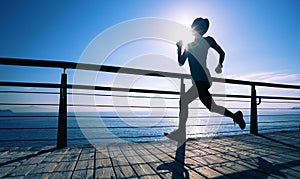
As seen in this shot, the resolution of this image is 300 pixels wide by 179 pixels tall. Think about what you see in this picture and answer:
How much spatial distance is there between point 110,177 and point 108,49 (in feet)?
10.0

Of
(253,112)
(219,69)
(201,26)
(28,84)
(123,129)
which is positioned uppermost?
(201,26)

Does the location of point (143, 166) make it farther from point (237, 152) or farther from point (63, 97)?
point (63, 97)

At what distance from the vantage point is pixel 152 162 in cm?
166

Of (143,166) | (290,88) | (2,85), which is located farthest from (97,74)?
(290,88)

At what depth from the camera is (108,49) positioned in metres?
3.89

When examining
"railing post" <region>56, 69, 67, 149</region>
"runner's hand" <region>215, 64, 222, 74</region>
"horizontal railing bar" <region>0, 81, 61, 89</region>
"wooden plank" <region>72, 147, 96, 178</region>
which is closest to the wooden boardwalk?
"wooden plank" <region>72, 147, 96, 178</region>

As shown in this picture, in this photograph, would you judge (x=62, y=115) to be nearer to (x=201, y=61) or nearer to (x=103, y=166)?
(x=103, y=166)

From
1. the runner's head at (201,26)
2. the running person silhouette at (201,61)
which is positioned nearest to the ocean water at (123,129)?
the running person silhouette at (201,61)

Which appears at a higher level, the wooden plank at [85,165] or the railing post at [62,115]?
the railing post at [62,115]

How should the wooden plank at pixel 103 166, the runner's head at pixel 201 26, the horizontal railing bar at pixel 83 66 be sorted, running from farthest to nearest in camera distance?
1. the runner's head at pixel 201 26
2. the horizontal railing bar at pixel 83 66
3. the wooden plank at pixel 103 166

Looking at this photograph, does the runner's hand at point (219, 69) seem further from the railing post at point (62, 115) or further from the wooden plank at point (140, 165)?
the railing post at point (62, 115)

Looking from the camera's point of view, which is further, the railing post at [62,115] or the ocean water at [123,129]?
the ocean water at [123,129]

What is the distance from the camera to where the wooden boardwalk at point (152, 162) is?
53.4 inches

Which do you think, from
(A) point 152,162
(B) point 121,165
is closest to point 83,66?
(B) point 121,165
